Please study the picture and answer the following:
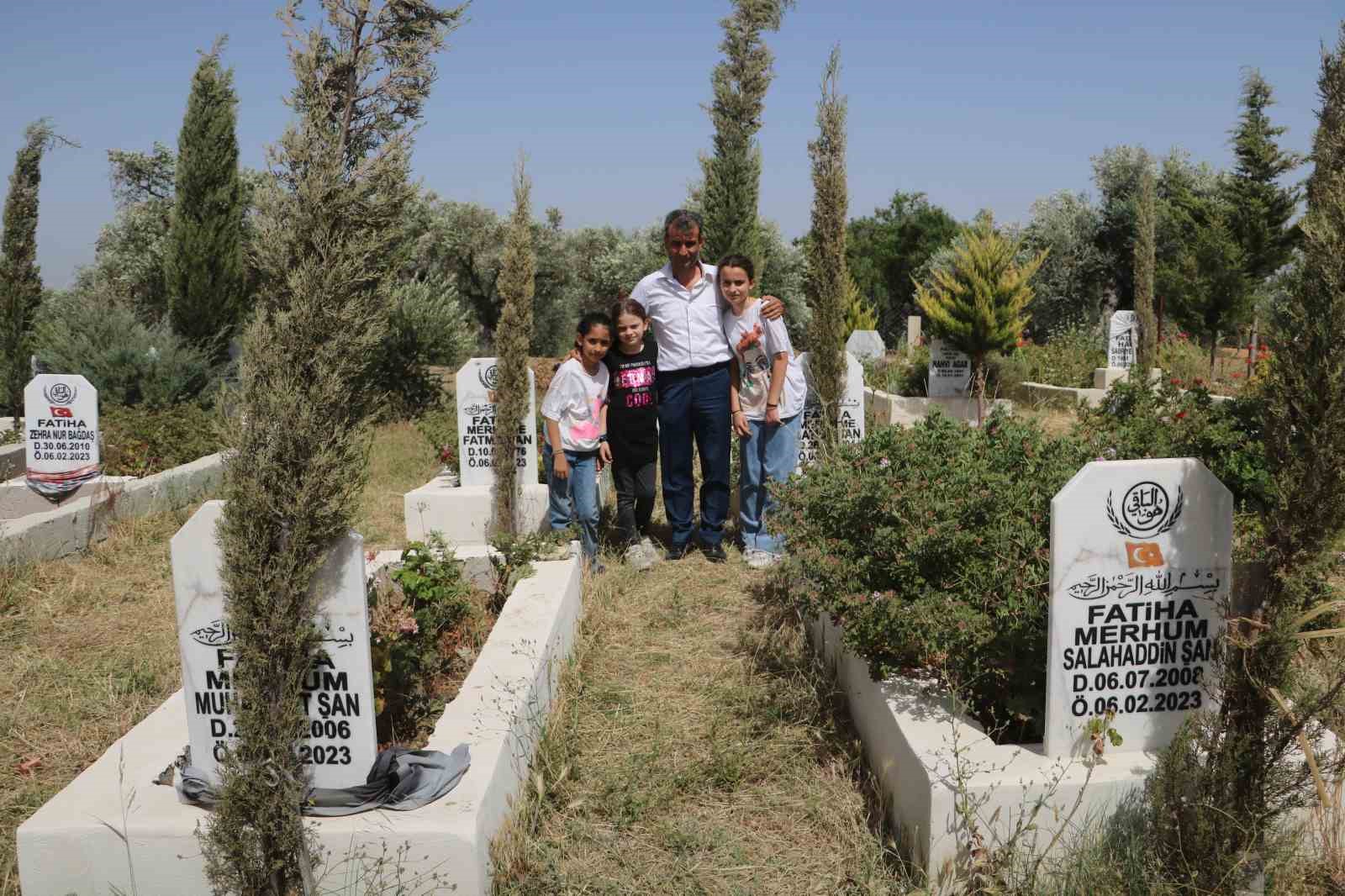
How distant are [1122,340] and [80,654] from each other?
14729 millimetres

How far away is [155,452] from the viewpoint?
360 inches

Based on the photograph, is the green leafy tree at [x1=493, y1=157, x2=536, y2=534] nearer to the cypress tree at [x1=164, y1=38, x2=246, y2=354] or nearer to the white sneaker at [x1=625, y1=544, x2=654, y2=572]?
the white sneaker at [x1=625, y1=544, x2=654, y2=572]

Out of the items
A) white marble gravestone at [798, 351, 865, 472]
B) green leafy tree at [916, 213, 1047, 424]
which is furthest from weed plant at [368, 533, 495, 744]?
green leafy tree at [916, 213, 1047, 424]

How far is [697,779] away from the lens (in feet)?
12.1

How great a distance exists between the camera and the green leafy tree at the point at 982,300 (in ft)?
44.5

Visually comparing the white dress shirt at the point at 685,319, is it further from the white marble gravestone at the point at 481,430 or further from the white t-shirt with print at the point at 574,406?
the white marble gravestone at the point at 481,430

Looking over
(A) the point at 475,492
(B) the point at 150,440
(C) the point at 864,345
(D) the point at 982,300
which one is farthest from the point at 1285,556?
(C) the point at 864,345

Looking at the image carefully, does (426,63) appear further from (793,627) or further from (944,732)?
(793,627)

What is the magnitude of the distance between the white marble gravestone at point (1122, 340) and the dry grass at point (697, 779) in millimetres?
12319

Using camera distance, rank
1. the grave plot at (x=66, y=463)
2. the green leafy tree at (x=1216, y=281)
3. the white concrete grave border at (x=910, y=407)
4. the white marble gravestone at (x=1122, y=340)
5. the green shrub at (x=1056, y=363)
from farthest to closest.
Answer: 1. the green leafy tree at (x=1216, y=281)
2. the white marble gravestone at (x=1122, y=340)
3. the green shrub at (x=1056, y=363)
4. the white concrete grave border at (x=910, y=407)
5. the grave plot at (x=66, y=463)

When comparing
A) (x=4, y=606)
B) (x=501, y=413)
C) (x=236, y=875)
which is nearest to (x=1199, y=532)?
(x=236, y=875)

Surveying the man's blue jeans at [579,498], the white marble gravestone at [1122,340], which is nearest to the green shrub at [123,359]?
the man's blue jeans at [579,498]

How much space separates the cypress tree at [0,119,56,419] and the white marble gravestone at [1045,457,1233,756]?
15.0 meters

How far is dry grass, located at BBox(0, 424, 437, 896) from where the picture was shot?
387 cm
